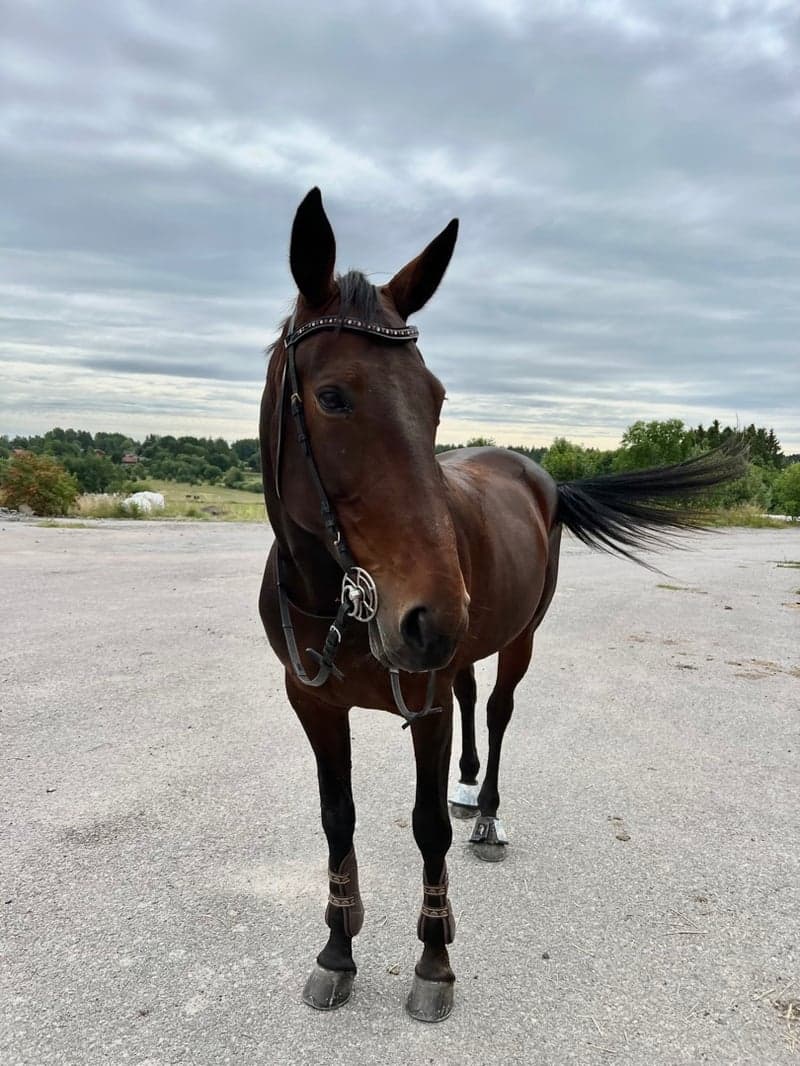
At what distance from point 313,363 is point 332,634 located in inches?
30.6

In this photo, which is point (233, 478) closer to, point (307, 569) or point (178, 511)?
point (178, 511)

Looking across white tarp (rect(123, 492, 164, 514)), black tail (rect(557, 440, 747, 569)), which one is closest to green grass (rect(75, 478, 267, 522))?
white tarp (rect(123, 492, 164, 514))

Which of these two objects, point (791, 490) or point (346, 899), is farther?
point (791, 490)

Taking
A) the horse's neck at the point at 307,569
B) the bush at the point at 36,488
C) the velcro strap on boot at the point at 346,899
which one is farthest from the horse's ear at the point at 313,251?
the bush at the point at 36,488

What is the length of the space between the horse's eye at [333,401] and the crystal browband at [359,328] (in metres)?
0.19

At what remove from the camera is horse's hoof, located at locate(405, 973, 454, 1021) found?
2236 mm

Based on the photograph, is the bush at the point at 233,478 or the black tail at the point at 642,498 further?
the bush at the point at 233,478

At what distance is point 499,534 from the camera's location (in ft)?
9.53

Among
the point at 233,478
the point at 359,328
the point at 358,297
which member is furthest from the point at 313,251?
the point at 233,478

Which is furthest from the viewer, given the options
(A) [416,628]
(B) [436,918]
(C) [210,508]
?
(C) [210,508]

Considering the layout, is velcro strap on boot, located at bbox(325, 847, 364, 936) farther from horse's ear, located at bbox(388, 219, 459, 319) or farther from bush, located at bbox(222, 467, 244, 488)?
bush, located at bbox(222, 467, 244, 488)

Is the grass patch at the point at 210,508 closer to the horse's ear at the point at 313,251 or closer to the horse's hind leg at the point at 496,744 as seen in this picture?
the horse's hind leg at the point at 496,744

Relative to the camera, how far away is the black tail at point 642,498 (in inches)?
162

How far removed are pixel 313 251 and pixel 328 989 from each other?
2407mm
